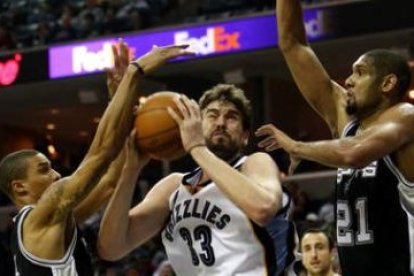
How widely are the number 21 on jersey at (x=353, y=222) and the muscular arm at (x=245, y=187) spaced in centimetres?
41

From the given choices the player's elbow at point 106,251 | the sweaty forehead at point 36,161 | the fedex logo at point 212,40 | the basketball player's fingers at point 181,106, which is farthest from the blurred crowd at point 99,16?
the basketball player's fingers at point 181,106

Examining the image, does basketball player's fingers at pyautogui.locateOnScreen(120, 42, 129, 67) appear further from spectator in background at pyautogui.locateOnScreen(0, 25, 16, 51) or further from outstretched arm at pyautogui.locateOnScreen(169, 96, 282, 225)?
spectator in background at pyautogui.locateOnScreen(0, 25, 16, 51)

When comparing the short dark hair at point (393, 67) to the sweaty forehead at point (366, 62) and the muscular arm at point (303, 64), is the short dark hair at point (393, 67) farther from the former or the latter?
the muscular arm at point (303, 64)

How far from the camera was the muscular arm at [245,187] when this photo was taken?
3.36m

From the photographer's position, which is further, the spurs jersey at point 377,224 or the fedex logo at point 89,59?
the fedex logo at point 89,59

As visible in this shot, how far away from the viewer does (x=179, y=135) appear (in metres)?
3.62

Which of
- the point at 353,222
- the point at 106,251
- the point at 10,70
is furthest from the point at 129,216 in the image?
the point at 10,70

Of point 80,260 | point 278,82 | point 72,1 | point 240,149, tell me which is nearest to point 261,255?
point 240,149

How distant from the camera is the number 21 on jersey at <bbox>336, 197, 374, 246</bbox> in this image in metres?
3.70

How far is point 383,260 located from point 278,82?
12.5m

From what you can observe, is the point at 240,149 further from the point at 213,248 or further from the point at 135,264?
the point at 135,264

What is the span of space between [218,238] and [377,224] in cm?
66

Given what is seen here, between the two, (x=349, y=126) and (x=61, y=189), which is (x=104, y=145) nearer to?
(x=61, y=189)

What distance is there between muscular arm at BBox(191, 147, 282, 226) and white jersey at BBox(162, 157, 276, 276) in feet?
0.50
